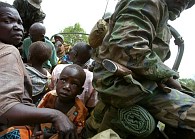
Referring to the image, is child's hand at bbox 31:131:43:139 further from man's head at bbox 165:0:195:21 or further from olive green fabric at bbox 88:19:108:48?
man's head at bbox 165:0:195:21

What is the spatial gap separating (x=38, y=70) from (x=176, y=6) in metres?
1.69

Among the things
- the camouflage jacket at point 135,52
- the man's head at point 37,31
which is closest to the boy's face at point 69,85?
the camouflage jacket at point 135,52

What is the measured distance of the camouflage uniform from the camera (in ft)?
6.93

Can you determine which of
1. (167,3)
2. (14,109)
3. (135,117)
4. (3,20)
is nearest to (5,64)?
(14,109)

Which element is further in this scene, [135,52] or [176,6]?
[176,6]

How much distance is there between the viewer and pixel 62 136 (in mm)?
1616

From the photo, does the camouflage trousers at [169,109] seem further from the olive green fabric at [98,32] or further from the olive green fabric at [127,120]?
the olive green fabric at [98,32]

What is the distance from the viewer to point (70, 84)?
2770 mm

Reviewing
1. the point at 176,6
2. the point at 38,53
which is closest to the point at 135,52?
the point at 176,6

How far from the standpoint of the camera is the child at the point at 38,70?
10.7ft

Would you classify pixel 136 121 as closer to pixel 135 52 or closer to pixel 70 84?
pixel 135 52

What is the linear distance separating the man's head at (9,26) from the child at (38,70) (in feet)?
4.51

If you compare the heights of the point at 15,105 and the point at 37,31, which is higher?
the point at 15,105

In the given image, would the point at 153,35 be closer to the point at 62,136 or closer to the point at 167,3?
the point at 167,3
